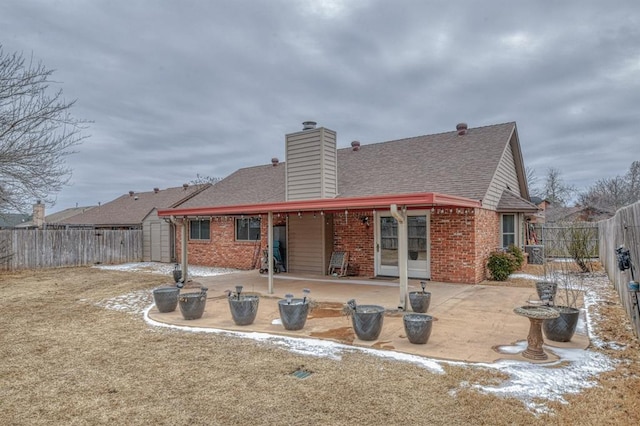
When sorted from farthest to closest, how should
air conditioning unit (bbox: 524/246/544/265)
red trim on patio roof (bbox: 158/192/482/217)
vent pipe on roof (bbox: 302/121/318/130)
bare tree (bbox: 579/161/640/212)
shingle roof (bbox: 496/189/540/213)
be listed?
bare tree (bbox: 579/161/640/212), air conditioning unit (bbox: 524/246/544/265), vent pipe on roof (bbox: 302/121/318/130), shingle roof (bbox: 496/189/540/213), red trim on patio roof (bbox: 158/192/482/217)

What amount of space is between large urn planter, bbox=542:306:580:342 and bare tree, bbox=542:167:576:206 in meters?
34.0

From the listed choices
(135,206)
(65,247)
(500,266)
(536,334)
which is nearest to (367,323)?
(536,334)

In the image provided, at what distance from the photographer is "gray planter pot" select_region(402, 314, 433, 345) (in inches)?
189

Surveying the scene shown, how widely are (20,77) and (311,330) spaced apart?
24.3ft

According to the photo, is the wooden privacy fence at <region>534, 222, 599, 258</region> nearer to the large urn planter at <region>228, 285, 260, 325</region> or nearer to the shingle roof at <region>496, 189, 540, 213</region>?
the shingle roof at <region>496, 189, 540, 213</region>

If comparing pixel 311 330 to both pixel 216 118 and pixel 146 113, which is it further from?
pixel 216 118

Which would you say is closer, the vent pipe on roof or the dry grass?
the dry grass

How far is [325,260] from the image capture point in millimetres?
11414

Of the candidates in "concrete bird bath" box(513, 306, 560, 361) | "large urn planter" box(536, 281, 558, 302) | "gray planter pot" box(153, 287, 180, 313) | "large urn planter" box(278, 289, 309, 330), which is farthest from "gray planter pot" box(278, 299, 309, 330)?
"large urn planter" box(536, 281, 558, 302)

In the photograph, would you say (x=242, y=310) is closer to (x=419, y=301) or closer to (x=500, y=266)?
(x=419, y=301)

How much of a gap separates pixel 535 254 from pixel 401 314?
9.35 meters

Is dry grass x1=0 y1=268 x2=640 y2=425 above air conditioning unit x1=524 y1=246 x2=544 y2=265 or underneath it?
underneath

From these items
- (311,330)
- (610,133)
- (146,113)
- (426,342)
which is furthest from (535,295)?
(610,133)

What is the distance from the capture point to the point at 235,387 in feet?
12.0
